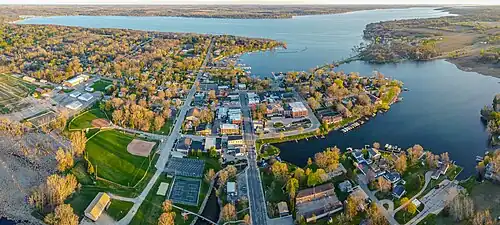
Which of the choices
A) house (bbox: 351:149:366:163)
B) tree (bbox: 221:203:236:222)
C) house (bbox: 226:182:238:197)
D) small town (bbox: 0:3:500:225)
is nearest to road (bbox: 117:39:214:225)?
small town (bbox: 0:3:500:225)

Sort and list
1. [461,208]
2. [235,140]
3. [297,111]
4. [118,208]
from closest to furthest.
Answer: [461,208] < [118,208] < [235,140] < [297,111]

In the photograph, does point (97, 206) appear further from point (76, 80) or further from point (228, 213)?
point (76, 80)

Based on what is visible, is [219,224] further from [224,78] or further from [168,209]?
[224,78]

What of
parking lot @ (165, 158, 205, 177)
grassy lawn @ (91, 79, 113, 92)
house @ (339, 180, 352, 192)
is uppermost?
grassy lawn @ (91, 79, 113, 92)

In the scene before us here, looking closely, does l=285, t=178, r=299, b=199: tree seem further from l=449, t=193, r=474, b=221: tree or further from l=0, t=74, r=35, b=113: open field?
l=0, t=74, r=35, b=113: open field

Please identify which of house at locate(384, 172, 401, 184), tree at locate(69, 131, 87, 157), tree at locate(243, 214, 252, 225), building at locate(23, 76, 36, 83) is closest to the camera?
tree at locate(243, 214, 252, 225)

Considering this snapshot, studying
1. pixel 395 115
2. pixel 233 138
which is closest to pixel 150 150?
pixel 233 138

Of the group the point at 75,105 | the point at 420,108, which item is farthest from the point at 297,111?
the point at 75,105
